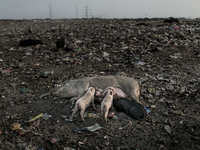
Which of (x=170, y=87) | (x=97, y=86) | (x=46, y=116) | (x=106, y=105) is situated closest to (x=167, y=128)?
(x=106, y=105)

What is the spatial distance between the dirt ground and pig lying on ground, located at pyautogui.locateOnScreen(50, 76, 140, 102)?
0.20 metres

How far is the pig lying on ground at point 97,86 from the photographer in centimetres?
347

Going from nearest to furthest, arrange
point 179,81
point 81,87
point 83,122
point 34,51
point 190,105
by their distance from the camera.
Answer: point 83,122, point 190,105, point 81,87, point 179,81, point 34,51

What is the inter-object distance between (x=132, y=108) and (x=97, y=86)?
980 mm

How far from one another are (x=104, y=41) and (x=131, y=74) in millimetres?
2909

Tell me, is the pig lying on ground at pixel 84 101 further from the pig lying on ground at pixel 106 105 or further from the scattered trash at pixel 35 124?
the scattered trash at pixel 35 124

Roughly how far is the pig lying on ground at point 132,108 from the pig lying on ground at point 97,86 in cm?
38

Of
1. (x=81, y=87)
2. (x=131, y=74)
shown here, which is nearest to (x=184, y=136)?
(x=81, y=87)

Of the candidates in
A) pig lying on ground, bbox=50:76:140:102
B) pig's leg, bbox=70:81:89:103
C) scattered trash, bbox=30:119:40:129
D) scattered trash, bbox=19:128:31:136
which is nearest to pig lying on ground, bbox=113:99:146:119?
pig lying on ground, bbox=50:76:140:102

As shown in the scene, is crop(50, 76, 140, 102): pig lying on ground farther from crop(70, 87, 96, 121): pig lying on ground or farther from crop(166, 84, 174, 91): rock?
crop(166, 84, 174, 91): rock

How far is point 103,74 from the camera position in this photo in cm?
480

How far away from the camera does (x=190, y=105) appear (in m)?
3.31

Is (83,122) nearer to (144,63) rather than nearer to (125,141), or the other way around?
(125,141)

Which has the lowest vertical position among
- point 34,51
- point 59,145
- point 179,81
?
point 59,145
